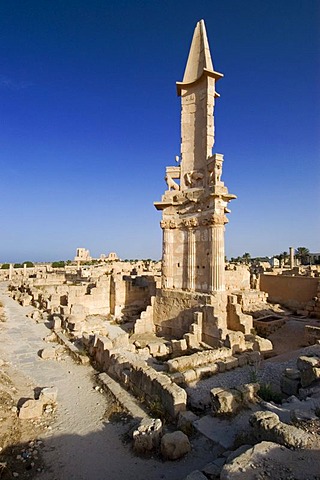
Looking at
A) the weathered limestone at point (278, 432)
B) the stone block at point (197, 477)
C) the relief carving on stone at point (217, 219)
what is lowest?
the stone block at point (197, 477)

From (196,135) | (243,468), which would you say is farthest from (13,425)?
(196,135)

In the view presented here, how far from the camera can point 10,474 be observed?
385 centimetres

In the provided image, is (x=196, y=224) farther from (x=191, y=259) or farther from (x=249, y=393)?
(x=249, y=393)

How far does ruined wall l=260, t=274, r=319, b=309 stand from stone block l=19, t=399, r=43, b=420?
53.6 feet

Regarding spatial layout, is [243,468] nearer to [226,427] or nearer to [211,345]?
[226,427]

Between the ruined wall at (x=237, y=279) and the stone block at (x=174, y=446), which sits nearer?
the stone block at (x=174, y=446)

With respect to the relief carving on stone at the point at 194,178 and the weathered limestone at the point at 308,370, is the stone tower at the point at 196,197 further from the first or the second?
the weathered limestone at the point at 308,370

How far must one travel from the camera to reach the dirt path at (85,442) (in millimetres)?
4004

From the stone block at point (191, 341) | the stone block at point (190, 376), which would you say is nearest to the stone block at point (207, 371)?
the stone block at point (190, 376)

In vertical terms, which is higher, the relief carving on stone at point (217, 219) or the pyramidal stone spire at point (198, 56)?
the pyramidal stone spire at point (198, 56)

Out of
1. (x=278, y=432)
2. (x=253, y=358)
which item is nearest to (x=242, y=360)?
(x=253, y=358)

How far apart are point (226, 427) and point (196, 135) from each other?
1191cm

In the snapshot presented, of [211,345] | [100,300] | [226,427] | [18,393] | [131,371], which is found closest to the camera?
[226,427]

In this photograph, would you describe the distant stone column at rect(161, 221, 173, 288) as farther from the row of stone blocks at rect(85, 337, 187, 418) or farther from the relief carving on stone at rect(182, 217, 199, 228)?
the row of stone blocks at rect(85, 337, 187, 418)
